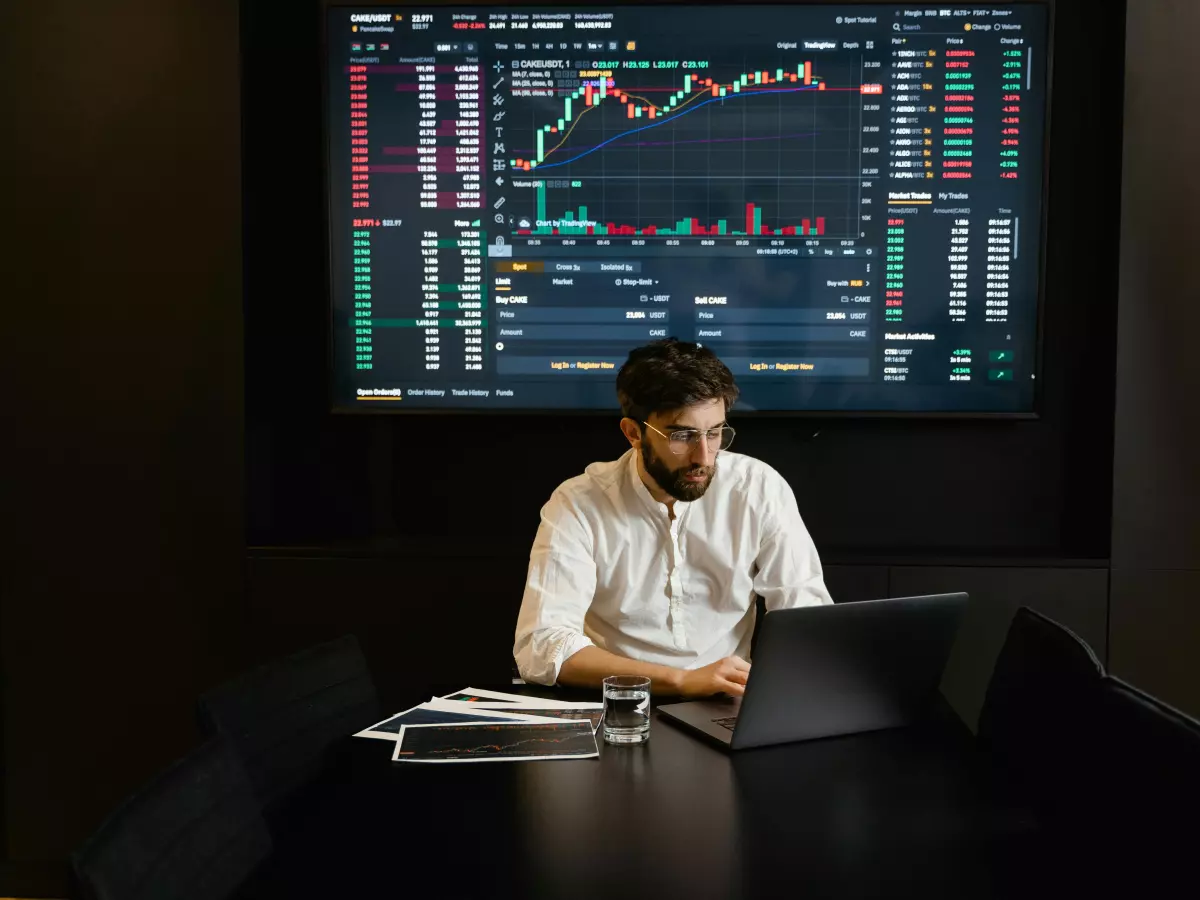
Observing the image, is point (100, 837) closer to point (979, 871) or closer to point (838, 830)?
point (838, 830)

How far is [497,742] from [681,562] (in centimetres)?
81

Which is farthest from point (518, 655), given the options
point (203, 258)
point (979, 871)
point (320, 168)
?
point (320, 168)

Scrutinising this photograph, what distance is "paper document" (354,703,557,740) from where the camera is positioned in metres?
1.69

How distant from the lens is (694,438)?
7.02 feet

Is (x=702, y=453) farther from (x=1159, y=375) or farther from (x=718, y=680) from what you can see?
(x=1159, y=375)

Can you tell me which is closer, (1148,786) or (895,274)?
(1148,786)

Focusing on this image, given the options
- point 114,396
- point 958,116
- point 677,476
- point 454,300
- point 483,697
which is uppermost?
point 958,116

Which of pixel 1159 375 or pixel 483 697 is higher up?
pixel 1159 375

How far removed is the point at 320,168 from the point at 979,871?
8.65 feet

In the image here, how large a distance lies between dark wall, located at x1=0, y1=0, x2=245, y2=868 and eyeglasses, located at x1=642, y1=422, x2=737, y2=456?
135cm

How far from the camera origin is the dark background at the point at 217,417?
2.81m

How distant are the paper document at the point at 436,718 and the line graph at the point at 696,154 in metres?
1.62

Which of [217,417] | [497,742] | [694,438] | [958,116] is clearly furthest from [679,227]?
[497,742]

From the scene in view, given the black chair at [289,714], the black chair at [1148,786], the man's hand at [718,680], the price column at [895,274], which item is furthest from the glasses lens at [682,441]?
the price column at [895,274]
